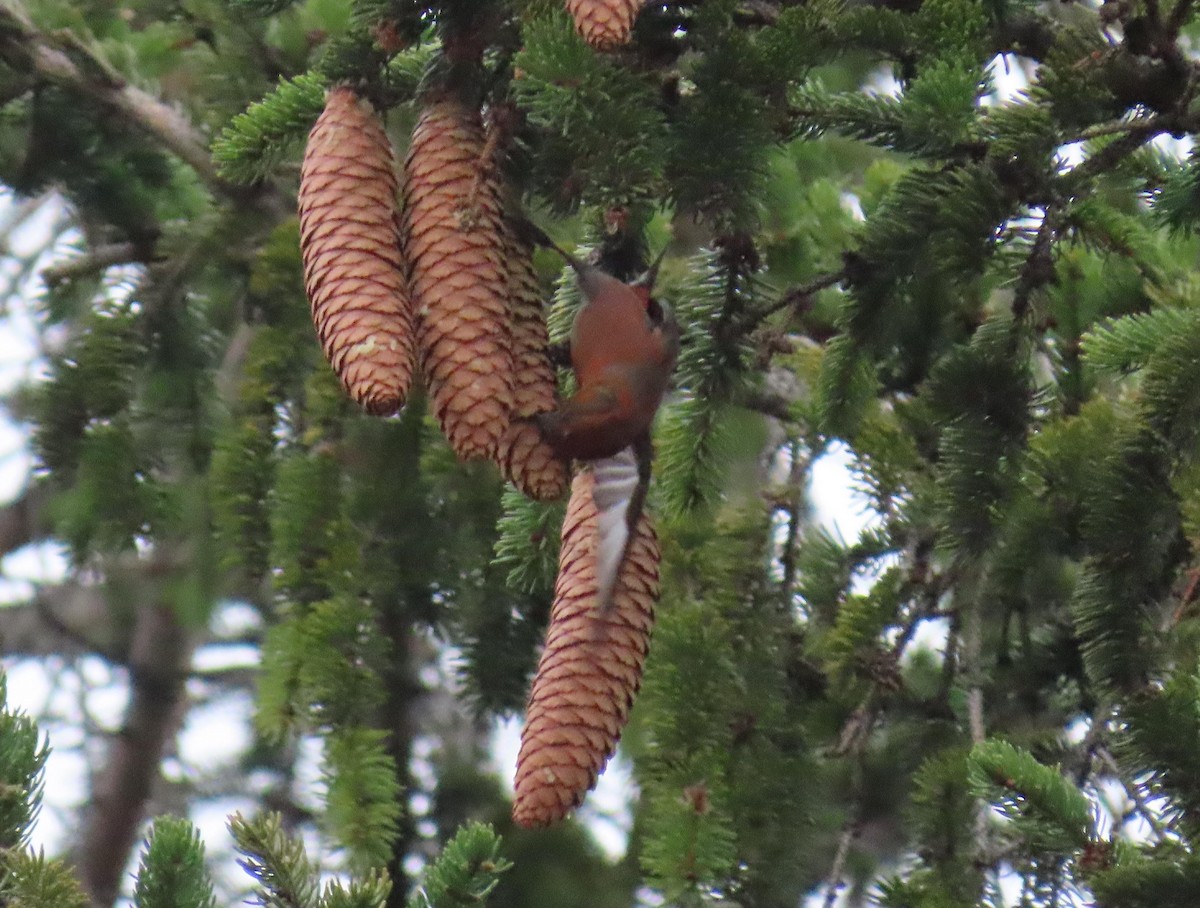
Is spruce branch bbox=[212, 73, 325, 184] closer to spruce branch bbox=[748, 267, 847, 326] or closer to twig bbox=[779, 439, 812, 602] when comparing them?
spruce branch bbox=[748, 267, 847, 326]

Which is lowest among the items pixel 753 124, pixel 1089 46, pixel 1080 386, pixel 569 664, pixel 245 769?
pixel 569 664

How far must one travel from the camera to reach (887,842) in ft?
7.75

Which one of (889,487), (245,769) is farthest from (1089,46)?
(245,769)

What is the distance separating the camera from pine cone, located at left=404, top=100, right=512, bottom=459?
40.5 inches

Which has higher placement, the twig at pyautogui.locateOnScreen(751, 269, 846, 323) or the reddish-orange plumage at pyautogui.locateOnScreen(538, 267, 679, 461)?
the twig at pyautogui.locateOnScreen(751, 269, 846, 323)

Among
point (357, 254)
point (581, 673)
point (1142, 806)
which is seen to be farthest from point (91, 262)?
point (1142, 806)

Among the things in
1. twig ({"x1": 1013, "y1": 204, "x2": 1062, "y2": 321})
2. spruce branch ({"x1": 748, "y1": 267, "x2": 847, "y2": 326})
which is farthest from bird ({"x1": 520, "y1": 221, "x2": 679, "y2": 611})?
twig ({"x1": 1013, "y1": 204, "x2": 1062, "y2": 321})

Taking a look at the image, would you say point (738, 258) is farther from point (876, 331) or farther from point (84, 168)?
point (84, 168)

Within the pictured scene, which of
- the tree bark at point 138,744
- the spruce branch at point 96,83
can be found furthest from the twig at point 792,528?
the tree bark at point 138,744

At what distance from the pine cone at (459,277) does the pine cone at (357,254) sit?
21 mm

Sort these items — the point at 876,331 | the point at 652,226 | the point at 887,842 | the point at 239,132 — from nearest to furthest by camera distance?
1. the point at 239,132
2. the point at 876,331
3. the point at 652,226
4. the point at 887,842

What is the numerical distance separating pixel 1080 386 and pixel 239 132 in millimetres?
1076

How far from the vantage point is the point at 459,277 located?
3.47ft

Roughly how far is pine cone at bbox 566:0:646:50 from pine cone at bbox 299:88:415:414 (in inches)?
9.7
